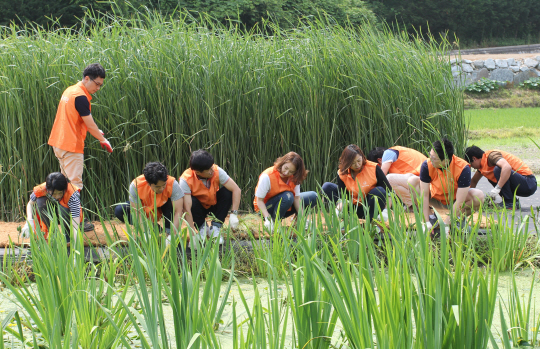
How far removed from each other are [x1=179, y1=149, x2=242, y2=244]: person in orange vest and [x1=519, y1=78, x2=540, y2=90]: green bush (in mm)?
19024

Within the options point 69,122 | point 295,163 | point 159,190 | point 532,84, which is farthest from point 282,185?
point 532,84

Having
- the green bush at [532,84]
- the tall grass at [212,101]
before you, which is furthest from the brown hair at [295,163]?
the green bush at [532,84]

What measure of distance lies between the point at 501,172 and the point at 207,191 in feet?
8.53

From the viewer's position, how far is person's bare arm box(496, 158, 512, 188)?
15.4 feet

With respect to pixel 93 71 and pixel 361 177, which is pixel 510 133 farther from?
pixel 93 71

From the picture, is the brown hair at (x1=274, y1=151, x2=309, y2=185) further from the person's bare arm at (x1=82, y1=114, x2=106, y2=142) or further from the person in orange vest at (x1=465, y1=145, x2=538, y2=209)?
the person in orange vest at (x1=465, y1=145, x2=538, y2=209)

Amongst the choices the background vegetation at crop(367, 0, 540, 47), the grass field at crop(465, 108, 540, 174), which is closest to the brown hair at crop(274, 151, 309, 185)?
the grass field at crop(465, 108, 540, 174)

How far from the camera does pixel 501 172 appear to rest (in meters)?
4.71

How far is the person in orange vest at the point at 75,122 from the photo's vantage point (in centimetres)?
408

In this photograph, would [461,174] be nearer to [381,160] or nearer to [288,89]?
[381,160]

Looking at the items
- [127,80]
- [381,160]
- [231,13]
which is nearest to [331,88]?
[381,160]

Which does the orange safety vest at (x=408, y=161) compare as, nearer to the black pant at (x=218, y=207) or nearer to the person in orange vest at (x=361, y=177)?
the person in orange vest at (x=361, y=177)

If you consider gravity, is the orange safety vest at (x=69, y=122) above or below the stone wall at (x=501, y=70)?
above

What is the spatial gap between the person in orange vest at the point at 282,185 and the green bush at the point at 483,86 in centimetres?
1714
